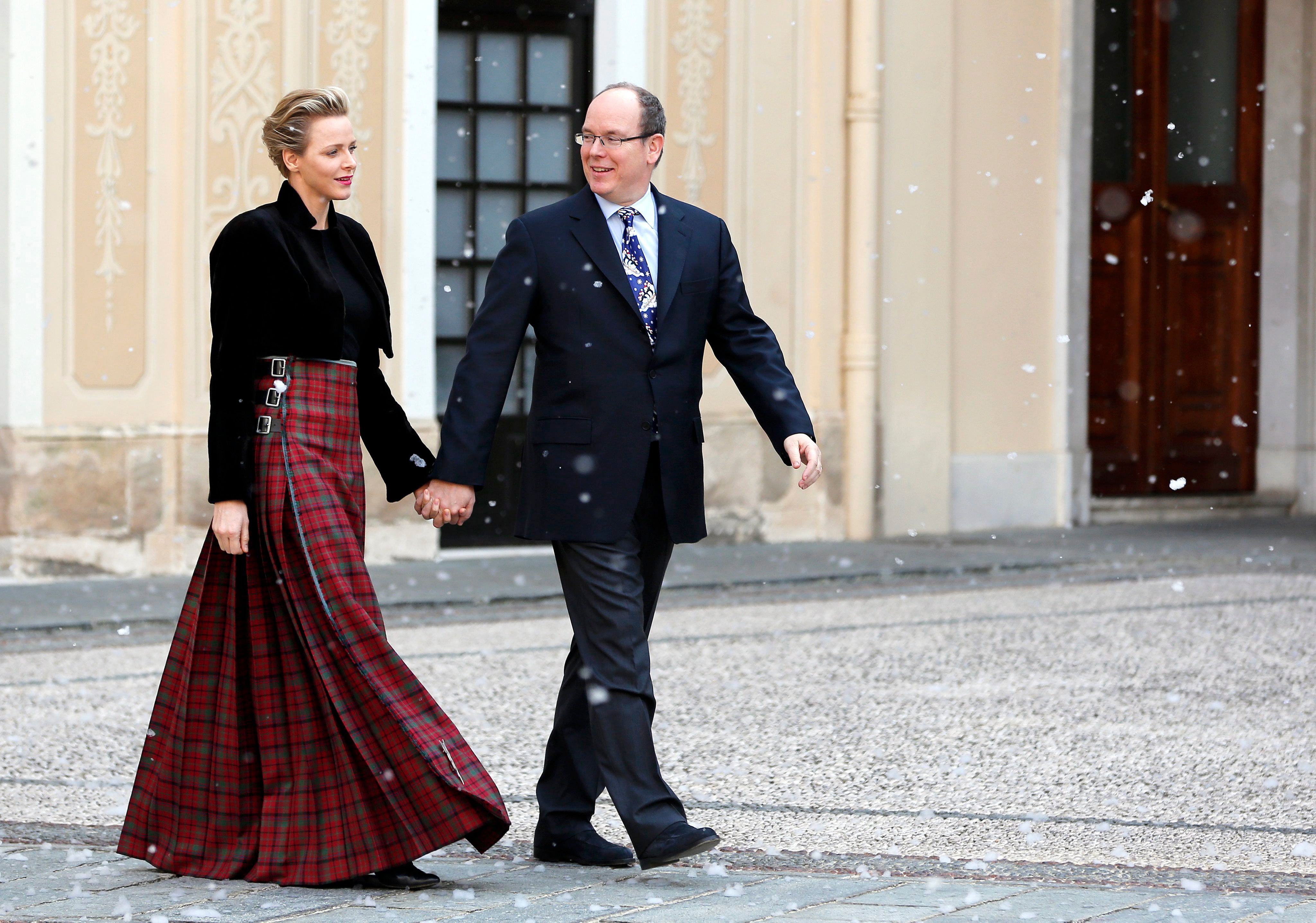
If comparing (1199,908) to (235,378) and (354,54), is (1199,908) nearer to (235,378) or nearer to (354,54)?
(235,378)

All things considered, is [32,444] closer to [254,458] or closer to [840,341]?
[840,341]

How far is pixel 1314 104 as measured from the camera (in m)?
15.0

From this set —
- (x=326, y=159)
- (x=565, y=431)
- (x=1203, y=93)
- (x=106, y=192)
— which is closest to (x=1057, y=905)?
(x=565, y=431)

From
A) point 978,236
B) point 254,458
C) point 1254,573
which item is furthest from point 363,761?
point 978,236

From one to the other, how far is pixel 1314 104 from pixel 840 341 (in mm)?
4589

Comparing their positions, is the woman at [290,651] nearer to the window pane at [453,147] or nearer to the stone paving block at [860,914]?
the stone paving block at [860,914]

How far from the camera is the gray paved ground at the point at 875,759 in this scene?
3988 millimetres

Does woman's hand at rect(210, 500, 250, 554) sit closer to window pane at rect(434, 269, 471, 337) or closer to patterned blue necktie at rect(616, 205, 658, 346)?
patterned blue necktie at rect(616, 205, 658, 346)

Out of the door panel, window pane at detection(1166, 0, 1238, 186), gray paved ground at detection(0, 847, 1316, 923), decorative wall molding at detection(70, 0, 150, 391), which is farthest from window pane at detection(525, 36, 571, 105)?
gray paved ground at detection(0, 847, 1316, 923)

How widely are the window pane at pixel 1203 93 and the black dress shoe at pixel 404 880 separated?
39.0 ft

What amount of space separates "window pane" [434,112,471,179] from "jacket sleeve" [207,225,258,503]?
764 centimetres

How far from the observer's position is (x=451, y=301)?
467 inches

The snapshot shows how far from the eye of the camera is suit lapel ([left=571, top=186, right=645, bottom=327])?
14.3 ft

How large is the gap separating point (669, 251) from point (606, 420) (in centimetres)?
40
